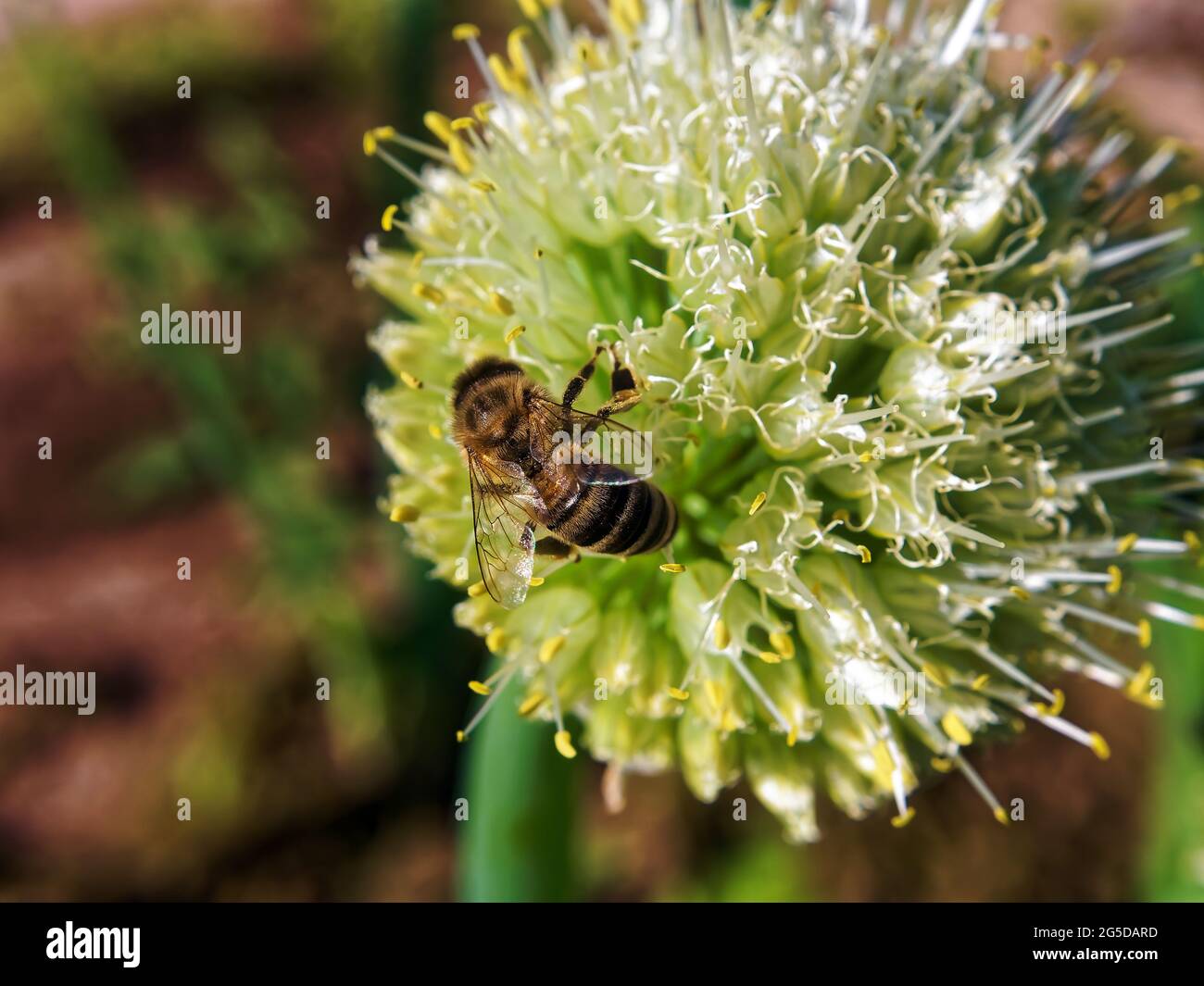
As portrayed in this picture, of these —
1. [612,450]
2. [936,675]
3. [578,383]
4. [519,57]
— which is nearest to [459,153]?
[519,57]

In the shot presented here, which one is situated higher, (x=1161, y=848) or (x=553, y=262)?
(x=553, y=262)

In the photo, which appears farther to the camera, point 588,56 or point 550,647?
point 588,56

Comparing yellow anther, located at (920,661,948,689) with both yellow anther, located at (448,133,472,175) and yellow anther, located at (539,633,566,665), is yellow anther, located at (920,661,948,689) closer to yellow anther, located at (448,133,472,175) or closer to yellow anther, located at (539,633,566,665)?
yellow anther, located at (539,633,566,665)

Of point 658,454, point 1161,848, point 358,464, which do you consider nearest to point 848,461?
point 658,454

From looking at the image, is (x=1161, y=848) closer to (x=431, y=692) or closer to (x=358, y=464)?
(x=431, y=692)

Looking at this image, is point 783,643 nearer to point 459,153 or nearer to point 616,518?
point 616,518

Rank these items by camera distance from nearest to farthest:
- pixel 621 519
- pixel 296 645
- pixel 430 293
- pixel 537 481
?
1. pixel 621 519
2. pixel 537 481
3. pixel 430 293
4. pixel 296 645

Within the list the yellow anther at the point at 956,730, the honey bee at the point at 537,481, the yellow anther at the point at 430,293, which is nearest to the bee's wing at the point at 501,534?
the honey bee at the point at 537,481
